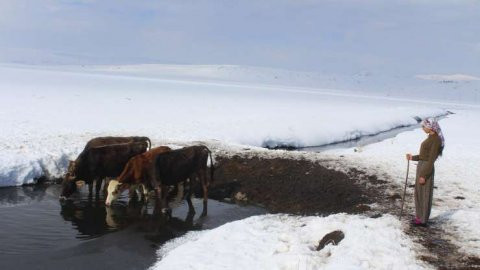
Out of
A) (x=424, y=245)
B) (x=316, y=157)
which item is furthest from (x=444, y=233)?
(x=316, y=157)

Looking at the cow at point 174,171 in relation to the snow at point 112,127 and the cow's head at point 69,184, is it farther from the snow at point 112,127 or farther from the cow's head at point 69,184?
the snow at point 112,127

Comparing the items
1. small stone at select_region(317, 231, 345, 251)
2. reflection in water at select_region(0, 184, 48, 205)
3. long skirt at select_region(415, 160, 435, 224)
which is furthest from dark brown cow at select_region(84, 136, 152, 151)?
long skirt at select_region(415, 160, 435, 224)

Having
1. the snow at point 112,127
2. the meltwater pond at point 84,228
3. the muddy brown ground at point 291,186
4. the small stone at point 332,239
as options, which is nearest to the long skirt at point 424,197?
the small stone at point 332,239

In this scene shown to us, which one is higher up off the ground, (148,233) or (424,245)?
(424,245)

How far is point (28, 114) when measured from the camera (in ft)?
92.8

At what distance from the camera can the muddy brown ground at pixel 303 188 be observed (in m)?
12.6

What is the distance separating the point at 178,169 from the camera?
44.2 feet

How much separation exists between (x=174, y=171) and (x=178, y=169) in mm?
132

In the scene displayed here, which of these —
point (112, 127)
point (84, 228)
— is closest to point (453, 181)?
point (84, 228)

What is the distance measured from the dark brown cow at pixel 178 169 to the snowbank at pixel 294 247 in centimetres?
240

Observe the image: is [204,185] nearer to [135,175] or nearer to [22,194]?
[135,175]

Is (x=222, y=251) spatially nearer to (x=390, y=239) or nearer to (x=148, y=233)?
(x=148, y=233)

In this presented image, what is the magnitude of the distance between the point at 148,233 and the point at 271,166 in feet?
21.1

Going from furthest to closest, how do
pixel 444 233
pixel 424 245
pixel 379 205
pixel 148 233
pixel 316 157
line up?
pixel 316 157 → pixel 379 205 → pixel 148 233 → pixel 444 233 → pixel 424 245
